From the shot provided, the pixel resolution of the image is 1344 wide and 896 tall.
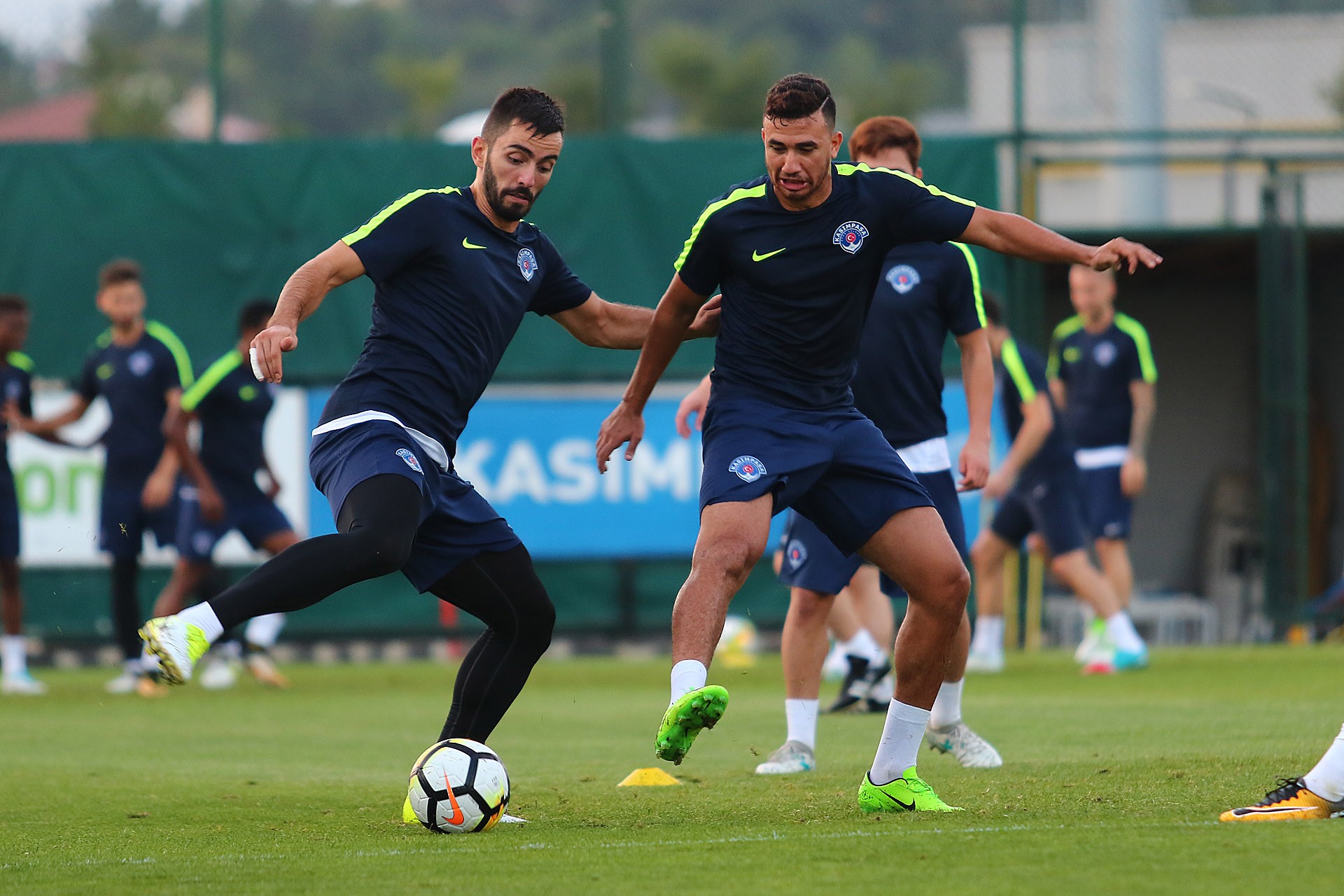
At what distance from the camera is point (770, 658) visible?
14.5m

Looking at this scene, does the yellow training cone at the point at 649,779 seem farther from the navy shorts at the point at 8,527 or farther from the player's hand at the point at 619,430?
the navy shorts at the point at 8,527

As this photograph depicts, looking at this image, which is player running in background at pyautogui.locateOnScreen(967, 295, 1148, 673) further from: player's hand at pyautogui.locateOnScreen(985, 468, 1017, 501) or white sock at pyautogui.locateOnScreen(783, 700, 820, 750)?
white sock at pyautogui.locateOnScreen(783, 700, 820, 750)

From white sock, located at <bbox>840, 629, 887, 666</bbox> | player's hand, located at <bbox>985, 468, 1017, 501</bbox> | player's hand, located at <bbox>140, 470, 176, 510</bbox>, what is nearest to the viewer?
white sock, located at <bbox>840, 629, 887, 666</bbox>

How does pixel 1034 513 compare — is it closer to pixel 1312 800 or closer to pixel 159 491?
pixel 159 491

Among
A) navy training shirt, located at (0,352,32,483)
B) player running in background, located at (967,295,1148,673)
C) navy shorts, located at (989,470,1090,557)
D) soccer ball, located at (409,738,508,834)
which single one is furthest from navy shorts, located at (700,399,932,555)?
navy training shirt, located at (0,352,32,483)

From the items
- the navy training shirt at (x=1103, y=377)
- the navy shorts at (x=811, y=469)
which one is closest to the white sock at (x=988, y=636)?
the navy training shirt at (x=1103, y=377)

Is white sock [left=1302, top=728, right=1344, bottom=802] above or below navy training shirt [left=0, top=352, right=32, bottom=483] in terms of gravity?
below

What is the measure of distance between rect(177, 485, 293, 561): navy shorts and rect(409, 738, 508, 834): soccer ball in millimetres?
6841

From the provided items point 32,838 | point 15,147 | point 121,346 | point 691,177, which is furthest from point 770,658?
point 32,838

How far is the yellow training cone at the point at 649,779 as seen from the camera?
6492 mm

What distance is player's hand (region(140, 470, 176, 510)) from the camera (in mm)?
11609

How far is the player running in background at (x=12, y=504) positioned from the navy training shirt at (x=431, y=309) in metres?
6.92

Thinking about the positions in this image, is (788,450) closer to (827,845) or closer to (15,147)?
(827,845)

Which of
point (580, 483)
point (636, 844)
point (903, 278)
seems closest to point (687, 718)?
point (636, 844)
